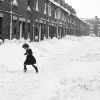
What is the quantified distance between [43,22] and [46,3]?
3079 mm

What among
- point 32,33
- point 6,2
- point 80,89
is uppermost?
point 6,2

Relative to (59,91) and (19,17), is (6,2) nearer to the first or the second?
(19,17)

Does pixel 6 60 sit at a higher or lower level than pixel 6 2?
lower

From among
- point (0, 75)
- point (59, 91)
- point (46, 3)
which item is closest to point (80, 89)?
point (59, 91)

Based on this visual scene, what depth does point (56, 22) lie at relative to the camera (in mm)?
36375

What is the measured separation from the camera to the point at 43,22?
95.2 ft

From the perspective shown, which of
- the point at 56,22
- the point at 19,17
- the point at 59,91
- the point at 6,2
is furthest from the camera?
the point at 56,22

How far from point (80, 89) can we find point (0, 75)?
3239 millimetres

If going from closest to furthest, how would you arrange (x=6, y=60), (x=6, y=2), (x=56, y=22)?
(x=6, y=60) < (x=6, y=2) < (x=56, y=22)

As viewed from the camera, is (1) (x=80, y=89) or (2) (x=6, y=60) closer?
(1) (x=80, y=89)

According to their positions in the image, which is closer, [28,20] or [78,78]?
[78,78]

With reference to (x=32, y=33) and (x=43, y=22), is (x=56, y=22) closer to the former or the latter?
(x=43, y=22)

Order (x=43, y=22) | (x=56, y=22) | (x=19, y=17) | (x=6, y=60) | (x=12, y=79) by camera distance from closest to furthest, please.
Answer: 1. (x=12, y=79)
2. (x=6, y=60)
3. (x=19, y=17)
4. (x=43, y=22)
5. (x=56, y=22)

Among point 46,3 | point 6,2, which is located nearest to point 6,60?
point 6,2
